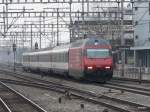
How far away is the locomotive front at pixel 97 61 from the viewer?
111 feet

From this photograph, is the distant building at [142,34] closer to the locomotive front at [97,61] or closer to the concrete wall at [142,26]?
the concrete wall at [142,26]

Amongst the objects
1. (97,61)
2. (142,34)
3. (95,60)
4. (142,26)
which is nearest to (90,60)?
(95,60)

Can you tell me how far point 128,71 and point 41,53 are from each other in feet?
37.1

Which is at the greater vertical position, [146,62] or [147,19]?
[147,19]

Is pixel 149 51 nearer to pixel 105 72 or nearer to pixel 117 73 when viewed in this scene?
pixel 117 73

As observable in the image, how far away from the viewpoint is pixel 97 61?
34000 mm

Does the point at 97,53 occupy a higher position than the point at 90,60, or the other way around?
the point at 97,53

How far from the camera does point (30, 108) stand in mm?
18828

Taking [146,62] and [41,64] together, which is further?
[146,62]

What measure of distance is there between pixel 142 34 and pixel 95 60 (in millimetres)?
37329

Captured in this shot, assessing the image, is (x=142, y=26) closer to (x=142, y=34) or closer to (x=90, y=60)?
(x=142, y=34)

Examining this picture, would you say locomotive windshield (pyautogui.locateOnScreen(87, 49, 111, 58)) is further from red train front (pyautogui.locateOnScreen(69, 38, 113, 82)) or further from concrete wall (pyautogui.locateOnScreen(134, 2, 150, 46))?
concrete wall (pyautogui.locateOnScreen(134, 2, 150, 46))

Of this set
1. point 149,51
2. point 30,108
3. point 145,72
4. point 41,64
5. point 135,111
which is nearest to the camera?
point 135,111

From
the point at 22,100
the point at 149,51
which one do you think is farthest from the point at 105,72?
the point at 149,51
